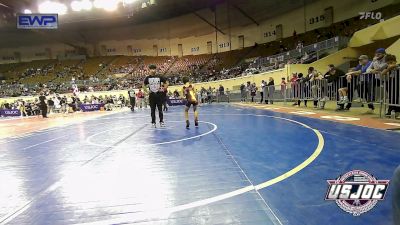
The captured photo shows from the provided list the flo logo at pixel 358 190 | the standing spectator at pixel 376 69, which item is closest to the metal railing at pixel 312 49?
the standing spectator at pixel 376 69

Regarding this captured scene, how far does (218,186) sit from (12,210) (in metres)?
2.23

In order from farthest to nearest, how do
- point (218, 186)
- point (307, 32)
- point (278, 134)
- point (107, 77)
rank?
point (107, 77)
point (307, 32)
point (278, 134)
point (218, 186)

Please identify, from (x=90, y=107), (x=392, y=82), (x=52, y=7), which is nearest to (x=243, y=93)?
(x=90, y=107)

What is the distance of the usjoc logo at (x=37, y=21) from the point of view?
19.3m

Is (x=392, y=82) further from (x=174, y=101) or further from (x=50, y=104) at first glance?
(x=50, y=104)

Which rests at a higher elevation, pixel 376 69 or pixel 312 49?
pixel 312 49

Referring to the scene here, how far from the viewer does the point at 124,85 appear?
4006 cm

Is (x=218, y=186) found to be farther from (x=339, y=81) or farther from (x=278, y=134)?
(x=339, y=81)

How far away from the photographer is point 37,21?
19781 millimetres

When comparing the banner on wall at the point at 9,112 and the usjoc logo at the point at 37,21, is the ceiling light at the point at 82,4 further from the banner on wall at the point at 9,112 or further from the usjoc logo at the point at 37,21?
the usjoc logo at the point at 37,21

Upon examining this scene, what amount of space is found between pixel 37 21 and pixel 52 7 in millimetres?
20336

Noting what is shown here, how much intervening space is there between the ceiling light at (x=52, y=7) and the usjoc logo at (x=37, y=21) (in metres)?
18.6

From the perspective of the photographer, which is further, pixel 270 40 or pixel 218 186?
pixel 270 40

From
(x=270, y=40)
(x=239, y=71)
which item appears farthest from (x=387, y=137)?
(x=270, y=40)
